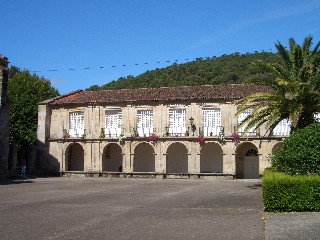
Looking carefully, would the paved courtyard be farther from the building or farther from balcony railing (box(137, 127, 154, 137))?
balcony railing (box(137, 127, 154, 137))

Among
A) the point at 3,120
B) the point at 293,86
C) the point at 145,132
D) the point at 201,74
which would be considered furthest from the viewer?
the point at 201,74

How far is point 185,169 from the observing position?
36.8 metres

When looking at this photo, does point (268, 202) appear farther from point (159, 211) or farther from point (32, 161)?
point (32, 161)

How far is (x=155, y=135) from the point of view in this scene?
3500 cm

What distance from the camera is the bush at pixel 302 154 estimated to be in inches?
533

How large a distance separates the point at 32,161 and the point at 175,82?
81.2 ft

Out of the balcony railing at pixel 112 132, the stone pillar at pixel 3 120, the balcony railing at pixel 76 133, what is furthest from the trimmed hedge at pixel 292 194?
the balcony railing at pixel 76 133

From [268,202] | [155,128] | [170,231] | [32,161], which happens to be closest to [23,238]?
[170,231]

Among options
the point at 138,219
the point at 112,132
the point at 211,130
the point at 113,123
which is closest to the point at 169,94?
the point at 211,130

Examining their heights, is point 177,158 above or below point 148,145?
below

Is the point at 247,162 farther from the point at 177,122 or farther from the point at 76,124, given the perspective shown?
the point at 76,124

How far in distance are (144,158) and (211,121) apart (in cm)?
770

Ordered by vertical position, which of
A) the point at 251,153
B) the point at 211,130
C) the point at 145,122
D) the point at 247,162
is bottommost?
the point at 247,162

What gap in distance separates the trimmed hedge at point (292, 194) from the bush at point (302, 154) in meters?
1.04
